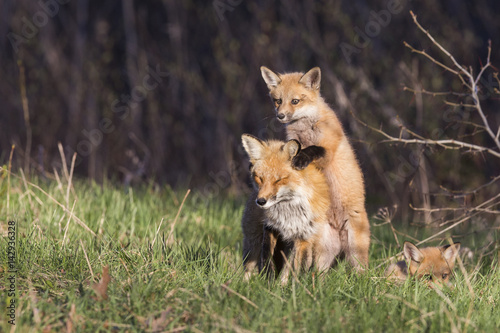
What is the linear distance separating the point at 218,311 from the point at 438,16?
31.9 ft

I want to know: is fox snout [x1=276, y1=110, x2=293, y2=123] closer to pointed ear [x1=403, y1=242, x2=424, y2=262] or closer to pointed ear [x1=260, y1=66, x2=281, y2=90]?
pointed ear [x1=260, y1=66, x2=281, y2=90]

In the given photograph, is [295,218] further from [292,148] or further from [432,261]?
[432,261]

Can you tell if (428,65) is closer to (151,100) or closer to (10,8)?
(151,100)

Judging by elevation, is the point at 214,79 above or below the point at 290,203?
below

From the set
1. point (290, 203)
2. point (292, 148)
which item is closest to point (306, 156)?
point (292, 148)

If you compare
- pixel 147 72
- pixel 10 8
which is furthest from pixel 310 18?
pixel 10 8

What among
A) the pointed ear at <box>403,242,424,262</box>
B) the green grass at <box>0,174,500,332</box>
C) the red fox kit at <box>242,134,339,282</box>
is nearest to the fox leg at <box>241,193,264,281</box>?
the red fox kit at <box>242,134,339,282</box>

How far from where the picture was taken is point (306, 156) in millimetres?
4434

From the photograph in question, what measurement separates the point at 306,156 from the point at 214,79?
845 centimetres

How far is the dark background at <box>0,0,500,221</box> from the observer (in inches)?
412

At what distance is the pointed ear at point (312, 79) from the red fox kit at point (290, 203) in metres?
1.36

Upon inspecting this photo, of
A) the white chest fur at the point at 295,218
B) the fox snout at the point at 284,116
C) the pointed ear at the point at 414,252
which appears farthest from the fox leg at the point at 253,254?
the pointed ear at the point at 414,252

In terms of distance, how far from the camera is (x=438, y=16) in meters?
11.2

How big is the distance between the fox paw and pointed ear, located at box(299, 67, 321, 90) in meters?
1.23
